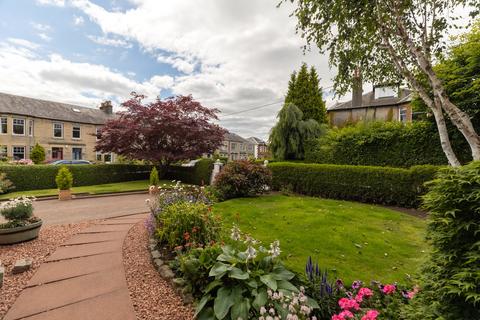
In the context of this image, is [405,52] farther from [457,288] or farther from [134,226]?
[134,226]

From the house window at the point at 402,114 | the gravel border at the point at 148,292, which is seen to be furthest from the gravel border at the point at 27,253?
the house window at the point at 402,114

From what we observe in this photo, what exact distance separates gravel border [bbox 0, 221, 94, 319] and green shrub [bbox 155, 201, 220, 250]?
1.82 m

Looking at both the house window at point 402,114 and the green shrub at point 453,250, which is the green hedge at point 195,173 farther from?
the house window at point 402,114

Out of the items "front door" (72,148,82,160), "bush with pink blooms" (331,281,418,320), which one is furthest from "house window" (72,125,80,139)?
"bush with pink blooms" (331,281,418,320)

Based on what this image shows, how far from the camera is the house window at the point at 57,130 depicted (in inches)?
986

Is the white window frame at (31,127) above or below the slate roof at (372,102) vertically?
below

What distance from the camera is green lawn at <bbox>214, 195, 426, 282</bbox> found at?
3299 mm

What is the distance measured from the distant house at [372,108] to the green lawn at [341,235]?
14008 millimetres

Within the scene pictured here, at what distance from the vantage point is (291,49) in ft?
28.8

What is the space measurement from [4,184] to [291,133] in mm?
13845

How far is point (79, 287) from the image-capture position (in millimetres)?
2949

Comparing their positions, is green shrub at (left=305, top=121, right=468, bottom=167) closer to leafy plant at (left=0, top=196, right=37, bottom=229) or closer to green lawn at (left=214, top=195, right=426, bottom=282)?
green lawn at (left=214, top=195, right=426, bottom=282)

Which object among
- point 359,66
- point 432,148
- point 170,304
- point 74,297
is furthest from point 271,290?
point 432,148

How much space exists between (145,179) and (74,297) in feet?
50.8
